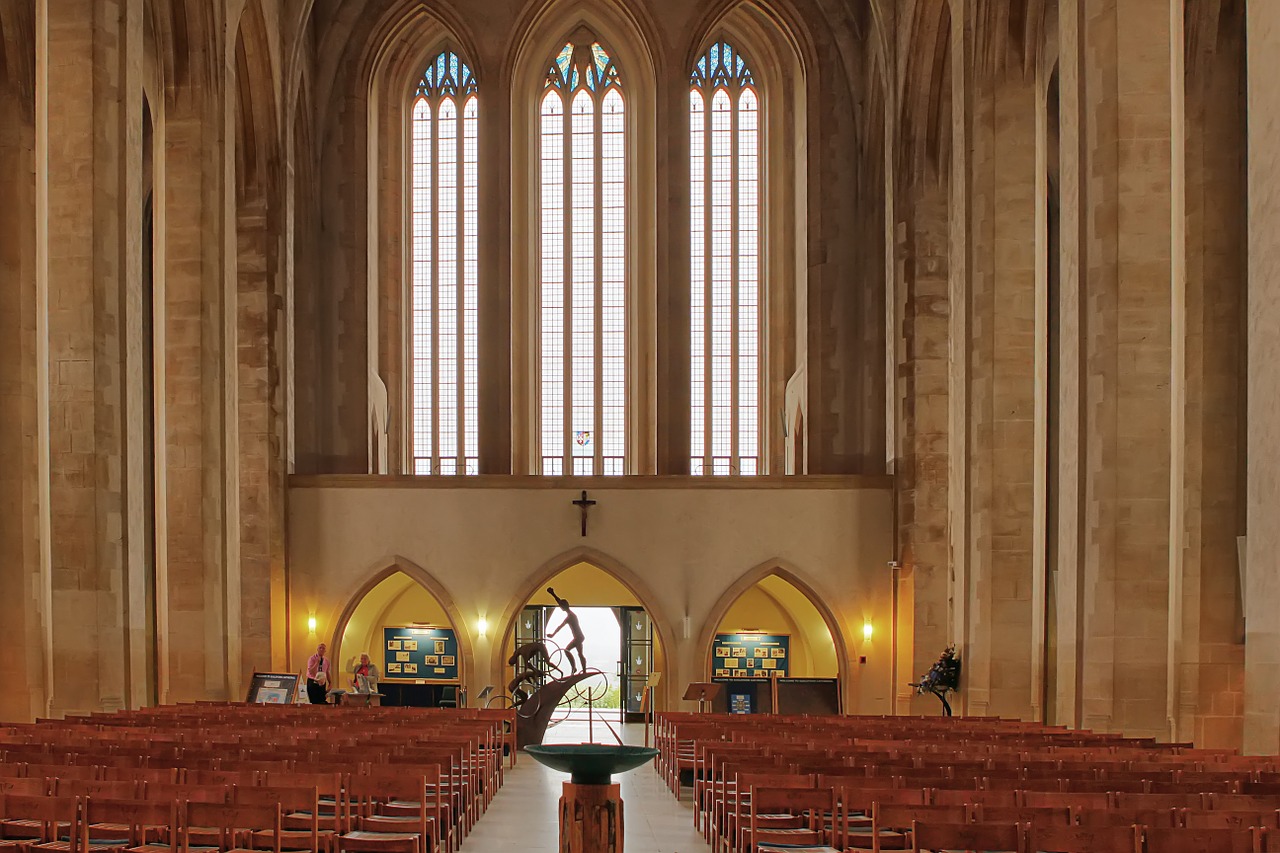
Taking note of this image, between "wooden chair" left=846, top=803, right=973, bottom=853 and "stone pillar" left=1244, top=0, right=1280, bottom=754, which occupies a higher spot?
"stone pillar" left=1244, top=0, right=1280, bottom=754

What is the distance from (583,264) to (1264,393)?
17.1 m

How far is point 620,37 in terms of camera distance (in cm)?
2500

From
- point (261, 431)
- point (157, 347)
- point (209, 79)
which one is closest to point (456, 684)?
point (261, 431)

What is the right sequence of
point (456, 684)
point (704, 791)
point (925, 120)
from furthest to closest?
point (456, 684), point (925, 120), point (704, 791)

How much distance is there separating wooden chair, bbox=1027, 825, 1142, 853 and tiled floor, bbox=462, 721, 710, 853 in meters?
3.99

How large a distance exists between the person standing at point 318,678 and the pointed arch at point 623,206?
6592 mm

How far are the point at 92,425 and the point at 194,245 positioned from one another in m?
4.46

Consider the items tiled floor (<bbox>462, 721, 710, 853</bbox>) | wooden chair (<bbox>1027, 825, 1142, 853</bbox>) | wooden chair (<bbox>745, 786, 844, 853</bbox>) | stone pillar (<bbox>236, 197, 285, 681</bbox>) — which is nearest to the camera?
wooden chair (<bbox>1027, 825, 1142, 853</bbox>)

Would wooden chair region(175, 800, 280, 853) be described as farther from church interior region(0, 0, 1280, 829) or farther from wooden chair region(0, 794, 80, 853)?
A: church interior region(0, 0, 1280, 829)

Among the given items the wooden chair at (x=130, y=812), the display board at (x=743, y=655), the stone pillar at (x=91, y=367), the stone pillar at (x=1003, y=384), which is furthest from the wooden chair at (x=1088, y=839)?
the display board at (x=743, y=655)

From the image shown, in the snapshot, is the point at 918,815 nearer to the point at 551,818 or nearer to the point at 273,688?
the point at 551,818

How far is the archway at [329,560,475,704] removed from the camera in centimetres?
2505

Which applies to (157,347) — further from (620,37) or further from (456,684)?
(620,37)

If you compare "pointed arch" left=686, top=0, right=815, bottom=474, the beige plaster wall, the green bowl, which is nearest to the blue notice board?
the beige plaster wall
